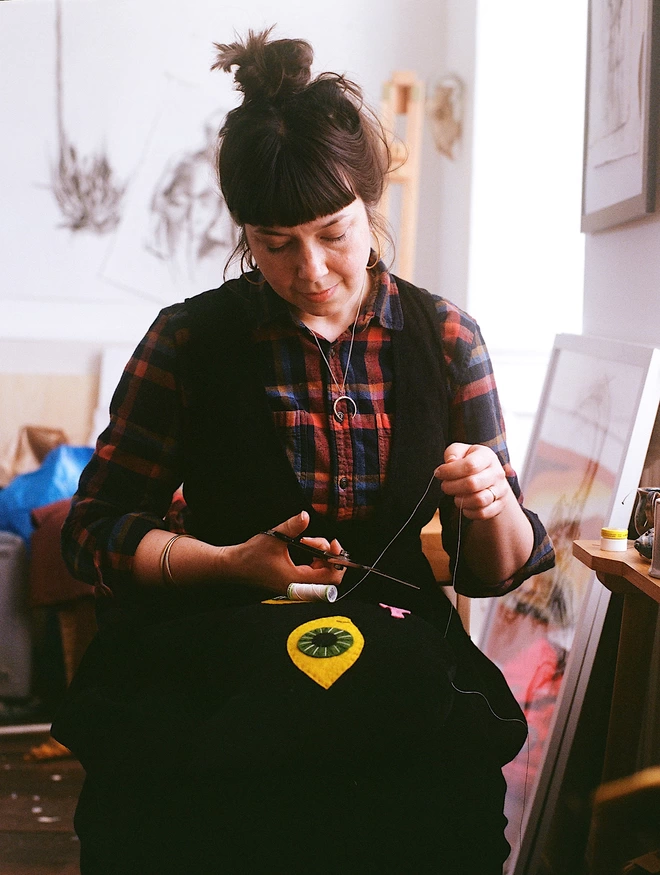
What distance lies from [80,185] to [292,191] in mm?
3052

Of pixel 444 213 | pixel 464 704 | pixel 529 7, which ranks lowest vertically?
pixel 464 704

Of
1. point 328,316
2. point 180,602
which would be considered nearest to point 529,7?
point 328,316

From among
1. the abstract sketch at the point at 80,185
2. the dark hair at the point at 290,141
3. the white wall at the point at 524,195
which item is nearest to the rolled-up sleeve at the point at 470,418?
the dark hair at the point at 290,141

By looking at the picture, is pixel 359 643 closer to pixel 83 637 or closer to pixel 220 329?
pixel 220 329

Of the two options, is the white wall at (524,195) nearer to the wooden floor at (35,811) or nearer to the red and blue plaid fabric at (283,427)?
the wooden floor at (35,811)

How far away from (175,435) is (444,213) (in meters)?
2.85

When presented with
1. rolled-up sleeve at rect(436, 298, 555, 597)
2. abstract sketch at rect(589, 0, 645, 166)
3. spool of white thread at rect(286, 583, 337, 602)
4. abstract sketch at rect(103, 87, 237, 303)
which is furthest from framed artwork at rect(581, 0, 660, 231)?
abstract sketch at rect(103, 87, 237, 303)

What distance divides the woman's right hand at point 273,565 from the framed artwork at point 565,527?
2.10ft

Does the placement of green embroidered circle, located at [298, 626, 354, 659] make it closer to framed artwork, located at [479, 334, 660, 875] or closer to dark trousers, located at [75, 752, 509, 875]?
dark trousers, located at [75, 752, 509, 875]

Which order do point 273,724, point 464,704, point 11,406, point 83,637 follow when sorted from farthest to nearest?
point 11,406 < point 83,637 < point 464,704 < point 273,724

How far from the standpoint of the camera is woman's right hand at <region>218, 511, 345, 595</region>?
1076 mm

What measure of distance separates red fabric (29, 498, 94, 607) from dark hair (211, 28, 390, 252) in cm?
180

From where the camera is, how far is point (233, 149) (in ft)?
3.72

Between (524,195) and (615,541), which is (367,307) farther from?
(524,195)
